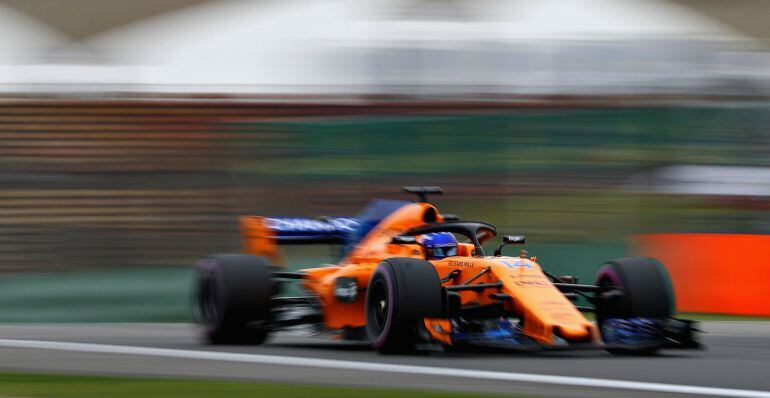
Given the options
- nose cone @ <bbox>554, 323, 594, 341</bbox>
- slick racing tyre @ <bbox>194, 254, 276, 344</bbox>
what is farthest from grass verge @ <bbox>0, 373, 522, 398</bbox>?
slick racing tyre @ <bbox>194, 254, 276, 344</bbox>

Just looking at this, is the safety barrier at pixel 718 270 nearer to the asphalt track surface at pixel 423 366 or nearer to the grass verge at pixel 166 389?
the asphalt track surface at pixel 423 366

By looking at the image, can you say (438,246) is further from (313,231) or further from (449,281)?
(313,231)

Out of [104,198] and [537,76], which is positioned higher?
[537,76]

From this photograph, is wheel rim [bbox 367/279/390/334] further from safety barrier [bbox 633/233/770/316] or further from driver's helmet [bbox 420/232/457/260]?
safety barrier [bbox 633/233/770/316]

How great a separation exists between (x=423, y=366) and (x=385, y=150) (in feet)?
27.4

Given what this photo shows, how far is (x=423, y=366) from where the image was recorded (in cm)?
859

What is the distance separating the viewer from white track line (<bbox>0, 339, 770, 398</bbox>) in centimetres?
729

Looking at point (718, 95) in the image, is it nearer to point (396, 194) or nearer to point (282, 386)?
point (396, 194)

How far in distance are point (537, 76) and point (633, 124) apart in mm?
1440

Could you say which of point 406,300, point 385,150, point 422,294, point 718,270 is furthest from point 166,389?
point 385,150

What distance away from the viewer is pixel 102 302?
15203mm

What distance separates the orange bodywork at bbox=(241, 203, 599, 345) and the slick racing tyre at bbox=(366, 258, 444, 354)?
14 cm

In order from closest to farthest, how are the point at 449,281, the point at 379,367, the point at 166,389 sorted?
the point at 166,389
the point at 379,367
the point at 449,281

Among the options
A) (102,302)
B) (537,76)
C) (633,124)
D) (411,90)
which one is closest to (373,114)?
(411,90)
